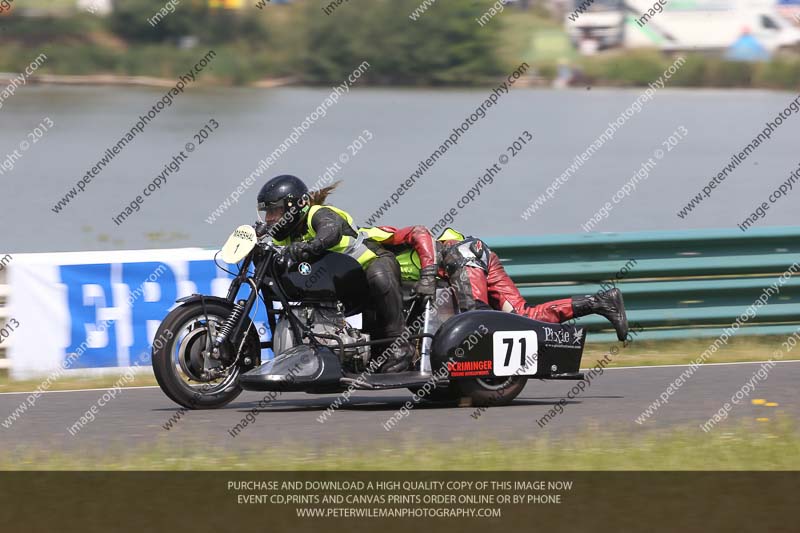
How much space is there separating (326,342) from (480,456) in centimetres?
181

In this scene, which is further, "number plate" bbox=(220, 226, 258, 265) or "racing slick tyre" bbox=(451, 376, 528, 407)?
"racing slick tyre" bbox=(451, 376, 528, 407)

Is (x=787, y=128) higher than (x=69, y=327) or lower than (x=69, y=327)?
higher

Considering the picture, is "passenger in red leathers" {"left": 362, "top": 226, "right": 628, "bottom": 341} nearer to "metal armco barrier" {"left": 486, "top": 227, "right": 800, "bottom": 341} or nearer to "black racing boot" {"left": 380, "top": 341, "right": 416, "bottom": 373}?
"black racing boot" {"left": 380, "top": 341, "right": 416, "bottom": 373}

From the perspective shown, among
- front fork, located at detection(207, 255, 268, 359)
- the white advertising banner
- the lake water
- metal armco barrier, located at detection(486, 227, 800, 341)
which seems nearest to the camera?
Answer: front fork, located at detection(207, 255, 268, 359)

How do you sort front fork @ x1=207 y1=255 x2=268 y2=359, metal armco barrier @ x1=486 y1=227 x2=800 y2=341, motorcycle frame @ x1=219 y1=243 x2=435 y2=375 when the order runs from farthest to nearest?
1. metal armco barrier @ x1=486 y1=227 x2=800 y2=341
2. motorcycle frame @ x1=219 y1=243 x2=435 y2=375
3. front fork @ x1=207 y1=255 x2=268 y2=359

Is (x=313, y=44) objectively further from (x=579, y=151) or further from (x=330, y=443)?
(x=330, y=443)

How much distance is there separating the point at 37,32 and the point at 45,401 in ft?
104

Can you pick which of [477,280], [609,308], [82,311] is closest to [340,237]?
[477,280]

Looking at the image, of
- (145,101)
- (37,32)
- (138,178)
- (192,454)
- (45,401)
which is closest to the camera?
(192,454)

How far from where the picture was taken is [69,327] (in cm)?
1064

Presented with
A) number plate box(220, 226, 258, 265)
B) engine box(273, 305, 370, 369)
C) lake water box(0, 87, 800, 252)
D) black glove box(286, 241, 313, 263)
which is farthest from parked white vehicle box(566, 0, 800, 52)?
number plate box(220, 226, 258, 265)

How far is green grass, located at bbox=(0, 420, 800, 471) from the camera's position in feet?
21.4

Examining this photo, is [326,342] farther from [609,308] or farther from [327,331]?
[609,308]

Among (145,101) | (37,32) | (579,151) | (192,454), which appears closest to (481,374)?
(192,454)
